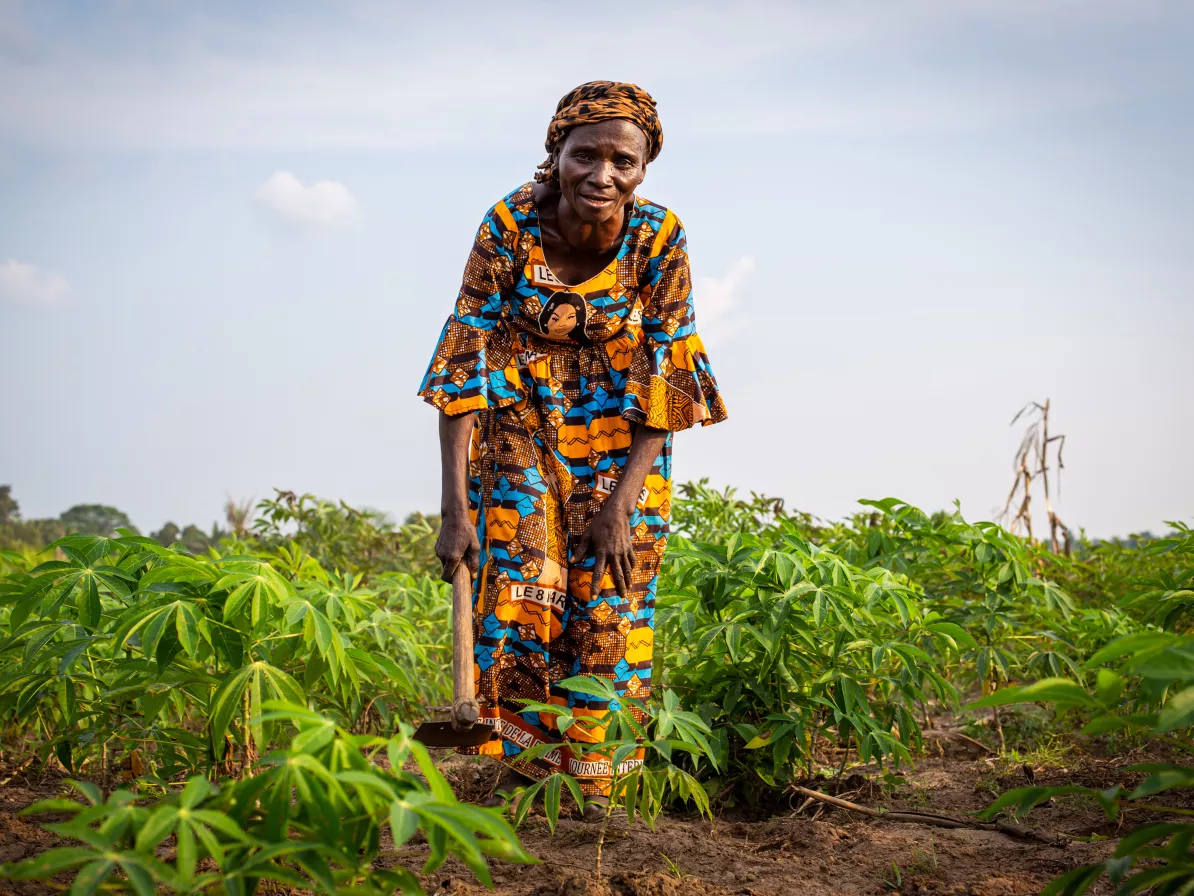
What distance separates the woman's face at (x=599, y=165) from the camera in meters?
2.90

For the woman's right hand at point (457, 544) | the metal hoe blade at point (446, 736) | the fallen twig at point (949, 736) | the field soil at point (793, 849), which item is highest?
the woman's right hand at point (457, 544)

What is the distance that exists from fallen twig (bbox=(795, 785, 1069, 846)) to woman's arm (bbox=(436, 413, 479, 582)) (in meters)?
1.19

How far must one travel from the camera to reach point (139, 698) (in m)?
2.77

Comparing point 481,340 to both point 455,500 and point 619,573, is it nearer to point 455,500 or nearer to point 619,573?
point 455,500

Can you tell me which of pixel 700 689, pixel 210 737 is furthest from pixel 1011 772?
pixel 210 737

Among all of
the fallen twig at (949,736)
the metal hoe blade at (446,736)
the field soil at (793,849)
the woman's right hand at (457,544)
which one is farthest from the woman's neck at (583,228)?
the fallen twig at (949,736)

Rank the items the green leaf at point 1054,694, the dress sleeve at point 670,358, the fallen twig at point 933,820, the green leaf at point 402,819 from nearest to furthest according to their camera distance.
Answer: the green leaf at point 402,819 → the green leaf at point 1054,694 → the fallen twig at point 933,820 → the dress sleeve at point 670,358

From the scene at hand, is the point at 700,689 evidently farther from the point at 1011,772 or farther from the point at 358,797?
the point at 358,797

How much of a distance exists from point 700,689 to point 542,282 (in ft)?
4.26

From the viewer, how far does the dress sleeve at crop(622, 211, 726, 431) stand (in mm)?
3082

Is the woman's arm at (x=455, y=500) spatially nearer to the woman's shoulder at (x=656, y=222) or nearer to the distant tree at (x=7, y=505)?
the woman's shoulder at (x=656, y=222)

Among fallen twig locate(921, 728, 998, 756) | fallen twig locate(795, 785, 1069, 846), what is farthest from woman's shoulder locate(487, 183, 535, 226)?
fallen twig locate(921, 728, 998, 756)

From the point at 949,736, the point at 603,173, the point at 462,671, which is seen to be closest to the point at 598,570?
the point at 462,671

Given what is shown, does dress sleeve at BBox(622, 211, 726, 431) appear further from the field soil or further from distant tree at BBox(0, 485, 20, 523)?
distant tree at BBox(0, 485, 20, 523)
